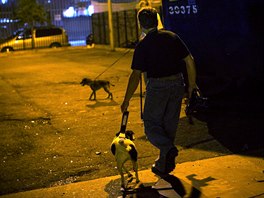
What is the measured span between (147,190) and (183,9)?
500 centimetres

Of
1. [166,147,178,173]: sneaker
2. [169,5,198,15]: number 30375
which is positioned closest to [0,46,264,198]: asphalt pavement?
[166,147,178,173]: sneaker

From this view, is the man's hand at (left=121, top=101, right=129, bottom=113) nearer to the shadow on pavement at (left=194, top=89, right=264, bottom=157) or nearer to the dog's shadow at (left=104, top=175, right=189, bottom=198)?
the dog's shadow at (left=104, top=175, right=189, bottom=198)

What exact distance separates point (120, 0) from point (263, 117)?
83.8 ft

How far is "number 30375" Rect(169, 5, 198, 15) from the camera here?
8.86 metres

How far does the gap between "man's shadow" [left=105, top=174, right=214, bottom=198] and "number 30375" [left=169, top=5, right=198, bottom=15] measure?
14.6 feet

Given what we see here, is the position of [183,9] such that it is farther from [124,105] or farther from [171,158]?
[171,158]

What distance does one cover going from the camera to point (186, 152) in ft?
20.6

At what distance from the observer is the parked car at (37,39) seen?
31.1 metres

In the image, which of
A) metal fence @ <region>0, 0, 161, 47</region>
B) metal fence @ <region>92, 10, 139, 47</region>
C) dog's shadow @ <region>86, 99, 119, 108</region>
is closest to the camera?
dog's shadow @ <region>86, 99, 119, 108</region>

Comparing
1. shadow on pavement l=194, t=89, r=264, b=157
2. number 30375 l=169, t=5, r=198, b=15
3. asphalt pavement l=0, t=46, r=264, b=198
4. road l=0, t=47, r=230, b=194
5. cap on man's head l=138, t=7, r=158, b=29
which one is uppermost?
number 30375 l=169, t=5, r=198, b=15

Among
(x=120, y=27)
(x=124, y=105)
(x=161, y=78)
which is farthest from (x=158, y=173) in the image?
(x=120, y=27)

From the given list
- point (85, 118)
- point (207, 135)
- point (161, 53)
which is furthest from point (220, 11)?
point (161, 53)

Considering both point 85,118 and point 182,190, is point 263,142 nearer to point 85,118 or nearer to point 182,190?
point 182,190

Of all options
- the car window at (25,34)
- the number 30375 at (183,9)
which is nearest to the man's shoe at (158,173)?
the number 30375 at (183,9)
